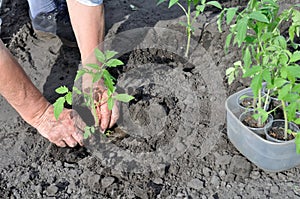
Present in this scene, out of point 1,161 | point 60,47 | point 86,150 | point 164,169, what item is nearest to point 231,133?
point 164,169

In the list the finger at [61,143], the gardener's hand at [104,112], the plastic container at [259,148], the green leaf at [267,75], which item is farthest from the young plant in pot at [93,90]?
the green leaf at [267,75]

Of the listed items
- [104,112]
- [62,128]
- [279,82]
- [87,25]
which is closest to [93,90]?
[104,112]

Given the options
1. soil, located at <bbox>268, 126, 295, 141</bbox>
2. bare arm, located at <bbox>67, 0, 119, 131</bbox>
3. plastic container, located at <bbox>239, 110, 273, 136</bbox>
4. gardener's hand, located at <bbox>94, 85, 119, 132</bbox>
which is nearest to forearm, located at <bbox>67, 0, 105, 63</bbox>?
bare arm, located at <bbox>67, 0, 119, 131</bbox>

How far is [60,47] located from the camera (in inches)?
122

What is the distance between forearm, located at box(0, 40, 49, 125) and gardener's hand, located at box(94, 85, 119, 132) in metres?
0.27

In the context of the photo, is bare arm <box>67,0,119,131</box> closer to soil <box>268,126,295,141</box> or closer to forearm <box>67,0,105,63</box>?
forearm <box>67,0,105,63</box>

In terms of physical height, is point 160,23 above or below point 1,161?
above

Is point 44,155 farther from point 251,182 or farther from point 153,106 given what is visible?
point 251,182

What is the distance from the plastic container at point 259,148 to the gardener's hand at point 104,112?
0.58 metres

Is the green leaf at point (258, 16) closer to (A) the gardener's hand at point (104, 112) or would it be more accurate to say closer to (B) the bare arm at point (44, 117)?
(A) the gardener's hand at point (104, 112)

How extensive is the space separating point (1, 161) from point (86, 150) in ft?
1.46

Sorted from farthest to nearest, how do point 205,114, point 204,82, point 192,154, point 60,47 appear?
point 60,47, point 204,82, point 205,114, point 192,154

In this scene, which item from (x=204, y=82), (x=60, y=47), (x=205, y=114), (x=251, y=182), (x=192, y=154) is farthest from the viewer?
(x=60, y=47)

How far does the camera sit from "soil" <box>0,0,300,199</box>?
2.14 metres
